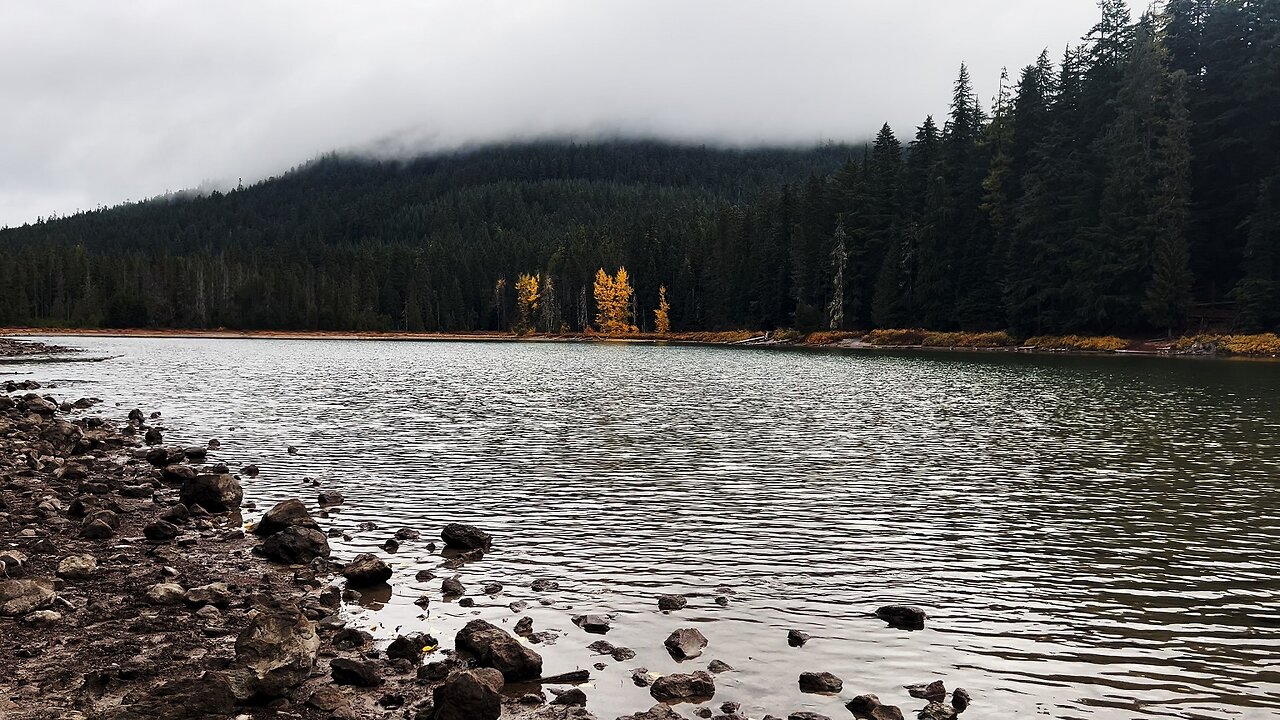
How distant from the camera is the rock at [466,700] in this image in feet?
26.9

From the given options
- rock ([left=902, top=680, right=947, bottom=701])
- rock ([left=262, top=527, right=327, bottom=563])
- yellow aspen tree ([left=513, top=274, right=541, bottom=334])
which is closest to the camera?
rock ([left=902, top=680, right=947, bottom=701])

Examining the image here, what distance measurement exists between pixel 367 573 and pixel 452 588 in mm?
1409

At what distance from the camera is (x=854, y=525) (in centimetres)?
1719

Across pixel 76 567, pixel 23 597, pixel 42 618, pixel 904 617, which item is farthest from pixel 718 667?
pixel 76 567

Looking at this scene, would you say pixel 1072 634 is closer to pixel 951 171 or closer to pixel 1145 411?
pixel 1145 411

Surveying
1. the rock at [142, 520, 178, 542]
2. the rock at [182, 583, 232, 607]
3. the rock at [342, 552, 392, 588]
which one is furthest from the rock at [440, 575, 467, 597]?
the rock at [142, 520, 178, 542]

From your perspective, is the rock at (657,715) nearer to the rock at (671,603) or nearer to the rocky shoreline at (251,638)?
the rocky shoreline at (251,638)

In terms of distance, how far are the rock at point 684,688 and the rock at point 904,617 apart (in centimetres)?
328

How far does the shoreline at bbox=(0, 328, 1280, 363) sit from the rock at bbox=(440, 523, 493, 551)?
253 feet

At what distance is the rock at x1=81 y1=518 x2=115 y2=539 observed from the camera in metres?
15.3

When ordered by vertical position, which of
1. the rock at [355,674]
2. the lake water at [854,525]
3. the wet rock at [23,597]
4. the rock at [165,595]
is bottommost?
the lake water at [854,525]

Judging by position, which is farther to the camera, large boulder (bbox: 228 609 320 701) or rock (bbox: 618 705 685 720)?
large boulder (bbox: 228 609 320 701)

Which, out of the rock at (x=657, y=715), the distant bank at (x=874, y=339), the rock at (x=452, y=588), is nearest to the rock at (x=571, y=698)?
the rock at (x=657, y=715)

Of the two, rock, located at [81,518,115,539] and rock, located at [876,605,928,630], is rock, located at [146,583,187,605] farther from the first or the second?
rock, located at [876,605,928,630]
